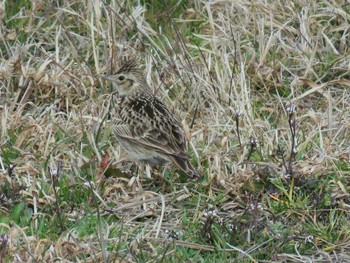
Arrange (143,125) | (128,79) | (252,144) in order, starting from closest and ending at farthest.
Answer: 1. (252,144)
2. (143,125)
3. (128,79)

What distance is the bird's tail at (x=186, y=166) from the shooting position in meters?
7.52

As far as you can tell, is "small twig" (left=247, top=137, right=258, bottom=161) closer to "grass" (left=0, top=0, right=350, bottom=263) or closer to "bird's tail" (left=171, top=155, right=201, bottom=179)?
"grass" (left=0, top=0, right=350, bottom=263)

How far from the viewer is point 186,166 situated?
24.8ft

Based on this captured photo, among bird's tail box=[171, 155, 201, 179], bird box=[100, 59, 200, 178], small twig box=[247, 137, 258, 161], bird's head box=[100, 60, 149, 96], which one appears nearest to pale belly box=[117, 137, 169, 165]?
bird box=[100, 59, 200, 178]

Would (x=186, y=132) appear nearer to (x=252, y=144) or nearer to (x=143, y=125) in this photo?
(x=143, y=125)

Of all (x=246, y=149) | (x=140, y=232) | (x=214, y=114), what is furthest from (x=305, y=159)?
(x=140, y=232)

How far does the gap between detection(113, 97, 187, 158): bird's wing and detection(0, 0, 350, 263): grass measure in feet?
0.70

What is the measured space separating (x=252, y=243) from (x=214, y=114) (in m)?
1.98

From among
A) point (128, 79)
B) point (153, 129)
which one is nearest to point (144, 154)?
point (153, 129)

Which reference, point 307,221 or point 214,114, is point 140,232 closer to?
point 307,221

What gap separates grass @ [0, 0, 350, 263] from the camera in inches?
272

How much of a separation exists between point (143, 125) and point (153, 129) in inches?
4.3

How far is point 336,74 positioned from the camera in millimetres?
9508

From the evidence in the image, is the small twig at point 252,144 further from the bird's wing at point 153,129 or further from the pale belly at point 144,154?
the pale belly at point 144,154
